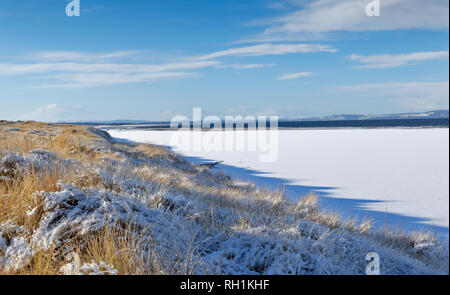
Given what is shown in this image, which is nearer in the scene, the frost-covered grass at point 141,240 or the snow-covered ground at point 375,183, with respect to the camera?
the frost-covered grass at point 141,240

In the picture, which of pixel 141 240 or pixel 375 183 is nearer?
pixel 141 240

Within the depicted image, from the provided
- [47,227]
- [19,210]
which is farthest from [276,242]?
[19,210]

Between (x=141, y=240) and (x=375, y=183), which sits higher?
(x=141, y=240)

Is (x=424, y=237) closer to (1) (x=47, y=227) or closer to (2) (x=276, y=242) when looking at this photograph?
(2) (x=276, y=242)

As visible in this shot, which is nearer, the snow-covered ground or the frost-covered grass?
the frost-covered grass

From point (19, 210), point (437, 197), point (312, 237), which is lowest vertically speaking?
point (437, 197)

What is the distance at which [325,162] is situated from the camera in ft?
72.6

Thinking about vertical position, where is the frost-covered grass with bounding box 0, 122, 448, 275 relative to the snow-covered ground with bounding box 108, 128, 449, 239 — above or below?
above

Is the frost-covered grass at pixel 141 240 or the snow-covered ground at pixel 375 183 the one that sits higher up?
the frost-covered grass at pixel 141 240
